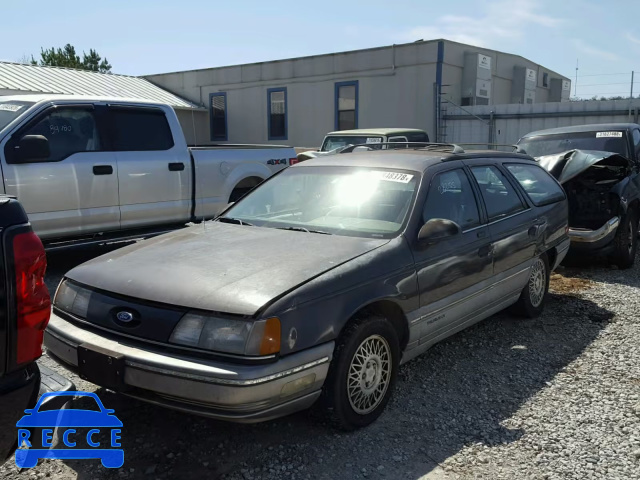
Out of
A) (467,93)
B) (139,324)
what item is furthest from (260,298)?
(467,93)

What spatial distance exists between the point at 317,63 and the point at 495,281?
1786 cm

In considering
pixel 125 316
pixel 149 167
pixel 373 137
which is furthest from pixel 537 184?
pixel 373 137

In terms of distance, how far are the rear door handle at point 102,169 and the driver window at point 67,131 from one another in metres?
0.23

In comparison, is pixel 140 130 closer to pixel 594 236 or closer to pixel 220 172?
pixel 220 172

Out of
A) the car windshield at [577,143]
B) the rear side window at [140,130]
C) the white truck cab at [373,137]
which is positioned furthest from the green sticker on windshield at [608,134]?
the rear side window at [140,130]

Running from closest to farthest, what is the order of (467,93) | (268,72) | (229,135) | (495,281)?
(495,281), (467,93), (268,72), (229,135)

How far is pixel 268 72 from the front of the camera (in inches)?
886

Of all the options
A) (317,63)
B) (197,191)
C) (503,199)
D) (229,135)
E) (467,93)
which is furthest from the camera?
(229,135)

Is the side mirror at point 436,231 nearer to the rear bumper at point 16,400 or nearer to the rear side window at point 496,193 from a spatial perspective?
the rear side window at point 496,193

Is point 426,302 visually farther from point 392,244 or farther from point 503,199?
point 503,199

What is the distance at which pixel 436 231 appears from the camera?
3773 mm

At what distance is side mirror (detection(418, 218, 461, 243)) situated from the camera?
12.4 feet

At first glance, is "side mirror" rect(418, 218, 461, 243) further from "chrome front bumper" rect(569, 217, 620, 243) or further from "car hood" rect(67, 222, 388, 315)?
"chrome front bumper" rect(569, 217, 620, 243)

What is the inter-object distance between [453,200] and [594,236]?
11.3 feet
